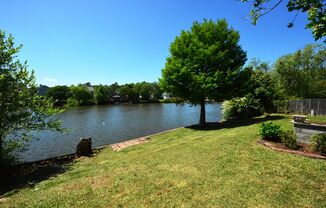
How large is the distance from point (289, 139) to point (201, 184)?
13.4ft

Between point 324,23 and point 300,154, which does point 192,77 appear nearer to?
point 300,154

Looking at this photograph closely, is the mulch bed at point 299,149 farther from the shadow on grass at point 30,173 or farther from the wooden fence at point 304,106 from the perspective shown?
the wooden fence at point 304,106

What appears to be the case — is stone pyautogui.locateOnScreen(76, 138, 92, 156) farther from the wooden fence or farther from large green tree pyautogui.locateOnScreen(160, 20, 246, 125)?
the wooden fence

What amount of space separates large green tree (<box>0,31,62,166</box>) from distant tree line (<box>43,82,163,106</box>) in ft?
173

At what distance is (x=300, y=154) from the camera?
22.0ft

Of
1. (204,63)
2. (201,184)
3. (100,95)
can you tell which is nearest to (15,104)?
(201,184)

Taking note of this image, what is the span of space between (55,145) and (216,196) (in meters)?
17.1

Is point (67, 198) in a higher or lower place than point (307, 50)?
lower

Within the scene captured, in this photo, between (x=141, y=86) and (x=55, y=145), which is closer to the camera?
(x=55, y=145)

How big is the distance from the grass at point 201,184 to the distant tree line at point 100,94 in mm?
56162

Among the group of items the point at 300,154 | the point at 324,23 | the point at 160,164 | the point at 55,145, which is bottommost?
the point at 55,145

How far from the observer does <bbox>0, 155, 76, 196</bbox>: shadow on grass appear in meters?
8.15

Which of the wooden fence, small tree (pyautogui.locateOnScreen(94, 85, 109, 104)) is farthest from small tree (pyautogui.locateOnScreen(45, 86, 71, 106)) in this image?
the wooden fence

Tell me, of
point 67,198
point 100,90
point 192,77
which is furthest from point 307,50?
point 100,90
